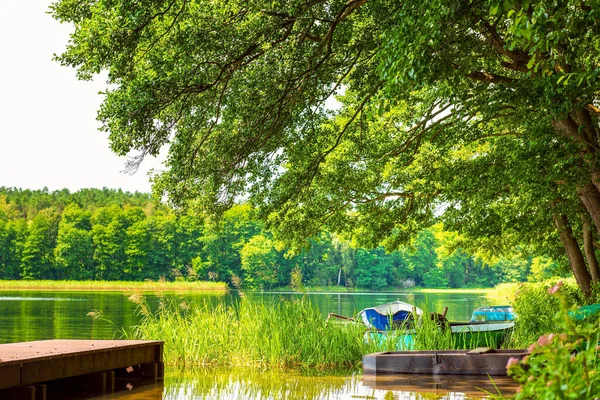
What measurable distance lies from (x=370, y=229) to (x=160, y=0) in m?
11.7

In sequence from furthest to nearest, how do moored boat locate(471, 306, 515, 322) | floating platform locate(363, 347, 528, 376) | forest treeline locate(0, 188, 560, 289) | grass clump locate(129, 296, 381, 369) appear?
forest treeline locate(0, 188, 560, 289) → moored boat locate(471, 306, 515, 322) → grass clump locate(129, 296, 381, 369) → floating platform locate(363, 347, 528, 376)

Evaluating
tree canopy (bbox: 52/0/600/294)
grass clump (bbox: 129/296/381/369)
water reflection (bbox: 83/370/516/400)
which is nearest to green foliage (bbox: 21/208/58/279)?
tree canopy (bbox: 52/0/600/294)

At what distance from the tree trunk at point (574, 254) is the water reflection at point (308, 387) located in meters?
9.12

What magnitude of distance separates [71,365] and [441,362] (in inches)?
210

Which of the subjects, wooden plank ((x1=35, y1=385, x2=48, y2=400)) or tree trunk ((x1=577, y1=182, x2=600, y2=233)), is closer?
wooden plank ((x1=35, y1=385, x2=48, y2=400))

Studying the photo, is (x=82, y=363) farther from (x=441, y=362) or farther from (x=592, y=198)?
(x=592, y=198)

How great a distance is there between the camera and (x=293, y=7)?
443 inches

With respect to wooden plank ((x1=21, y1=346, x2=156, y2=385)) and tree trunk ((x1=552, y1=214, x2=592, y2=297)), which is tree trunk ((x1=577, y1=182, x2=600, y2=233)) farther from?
wooden plank ((x1=21, y1=346, x2=156, y2=385))

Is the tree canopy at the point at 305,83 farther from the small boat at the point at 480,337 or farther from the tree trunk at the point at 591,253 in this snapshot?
the tree trunk at the point at 591,253

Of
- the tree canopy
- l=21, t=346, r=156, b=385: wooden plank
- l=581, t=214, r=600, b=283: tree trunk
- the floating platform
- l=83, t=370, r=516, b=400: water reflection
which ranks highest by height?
the tree canopy

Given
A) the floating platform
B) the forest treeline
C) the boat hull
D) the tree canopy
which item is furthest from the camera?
the forest treeline

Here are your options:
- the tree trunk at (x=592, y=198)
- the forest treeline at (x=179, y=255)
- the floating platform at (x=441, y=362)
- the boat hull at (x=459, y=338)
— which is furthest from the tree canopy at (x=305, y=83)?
the forest treeline at (x=179, y=255)

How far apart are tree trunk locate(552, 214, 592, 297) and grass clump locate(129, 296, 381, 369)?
317 inches

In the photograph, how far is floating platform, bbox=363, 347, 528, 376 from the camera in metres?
11.9
